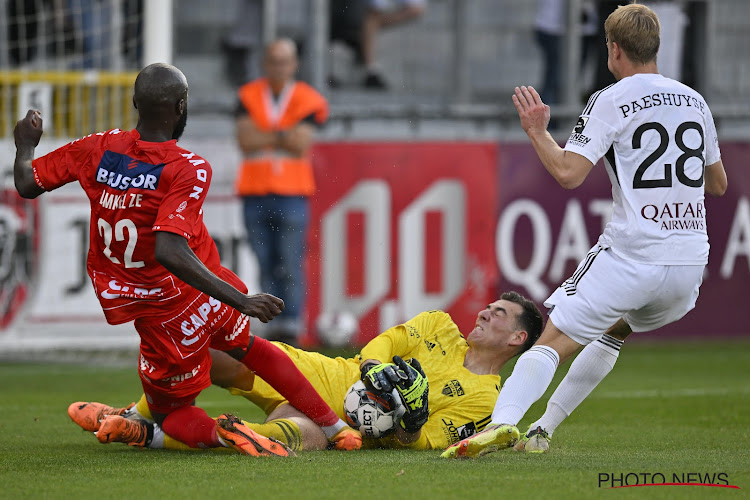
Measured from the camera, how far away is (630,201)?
470 cm

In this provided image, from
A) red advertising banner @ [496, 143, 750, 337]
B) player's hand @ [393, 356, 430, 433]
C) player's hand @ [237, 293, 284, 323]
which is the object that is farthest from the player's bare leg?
red advertising banner @ [496, 143, 750, 337]

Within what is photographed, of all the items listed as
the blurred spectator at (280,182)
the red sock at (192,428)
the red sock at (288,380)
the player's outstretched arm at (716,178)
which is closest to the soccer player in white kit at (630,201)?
the player's outstretched arm at (716,178)

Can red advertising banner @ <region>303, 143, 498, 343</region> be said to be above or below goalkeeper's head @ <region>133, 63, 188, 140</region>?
below

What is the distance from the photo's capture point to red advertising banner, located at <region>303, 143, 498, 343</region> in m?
9.74

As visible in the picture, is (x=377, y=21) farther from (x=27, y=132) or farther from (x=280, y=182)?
(x=27, y=132)

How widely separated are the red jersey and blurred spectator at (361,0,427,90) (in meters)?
7.33

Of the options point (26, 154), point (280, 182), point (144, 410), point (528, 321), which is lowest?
point (144, 410)

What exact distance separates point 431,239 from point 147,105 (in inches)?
213

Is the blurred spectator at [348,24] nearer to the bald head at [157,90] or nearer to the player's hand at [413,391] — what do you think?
the bald head at [157,90]

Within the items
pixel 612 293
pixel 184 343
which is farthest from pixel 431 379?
pixel 184 343

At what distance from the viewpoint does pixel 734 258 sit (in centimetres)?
1031

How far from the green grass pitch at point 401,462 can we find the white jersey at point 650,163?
2.81 ft

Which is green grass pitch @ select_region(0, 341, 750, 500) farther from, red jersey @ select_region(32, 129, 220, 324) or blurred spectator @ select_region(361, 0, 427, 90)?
blurred spectator @ select_region(361, 0, 427, 90)

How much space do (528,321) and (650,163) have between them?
1.02m
